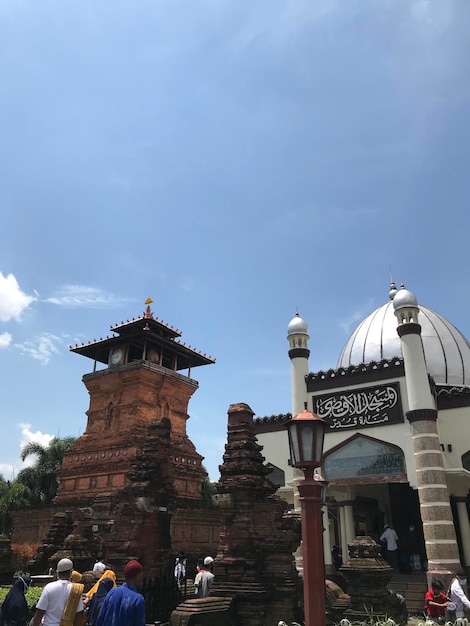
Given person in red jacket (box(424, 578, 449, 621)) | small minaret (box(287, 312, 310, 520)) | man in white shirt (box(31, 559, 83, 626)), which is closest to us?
man in white shirt (box(31, 559, 83, 626))

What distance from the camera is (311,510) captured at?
5.42 metres

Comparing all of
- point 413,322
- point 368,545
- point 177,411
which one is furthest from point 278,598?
point 177,411

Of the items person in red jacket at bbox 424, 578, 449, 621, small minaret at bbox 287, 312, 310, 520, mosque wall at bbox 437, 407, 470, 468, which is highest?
small minaret at bbox 287, 312, 310, 520

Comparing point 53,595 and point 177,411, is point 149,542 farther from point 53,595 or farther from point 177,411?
point 177,411

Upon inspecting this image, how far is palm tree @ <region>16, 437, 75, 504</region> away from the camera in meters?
34.8

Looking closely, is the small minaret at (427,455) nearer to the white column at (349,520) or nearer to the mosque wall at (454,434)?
the mosque wall at (454,434)

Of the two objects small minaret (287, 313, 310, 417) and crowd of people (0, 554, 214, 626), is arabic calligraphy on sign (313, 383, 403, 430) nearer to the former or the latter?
small minaret (287, 313, 310, 417)

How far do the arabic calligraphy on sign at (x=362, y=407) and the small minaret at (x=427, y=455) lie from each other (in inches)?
28.8

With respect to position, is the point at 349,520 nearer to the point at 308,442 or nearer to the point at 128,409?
the point at 128,409

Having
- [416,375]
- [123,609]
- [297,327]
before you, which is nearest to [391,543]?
[416,375]

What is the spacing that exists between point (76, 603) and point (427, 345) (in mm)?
21290

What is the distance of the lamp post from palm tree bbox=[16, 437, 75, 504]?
32.5 metres

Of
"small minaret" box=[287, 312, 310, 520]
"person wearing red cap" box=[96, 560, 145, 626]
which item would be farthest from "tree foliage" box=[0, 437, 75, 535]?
"person wearing red cap" box=[96, 560, 145, 626]

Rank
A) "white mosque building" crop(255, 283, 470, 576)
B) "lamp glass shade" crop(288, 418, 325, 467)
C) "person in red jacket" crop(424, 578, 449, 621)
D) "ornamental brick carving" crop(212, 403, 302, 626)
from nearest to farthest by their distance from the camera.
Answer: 1. "lamp glass shade" crop(288, 418, 325, 467)
2. "person in red jacket" crop(424, 578, 449, 621)
3. "ornamental brick carving" crop(212, 403, 302, 626)
4. "white mosque building" crop(255, 283, 470, 576)
